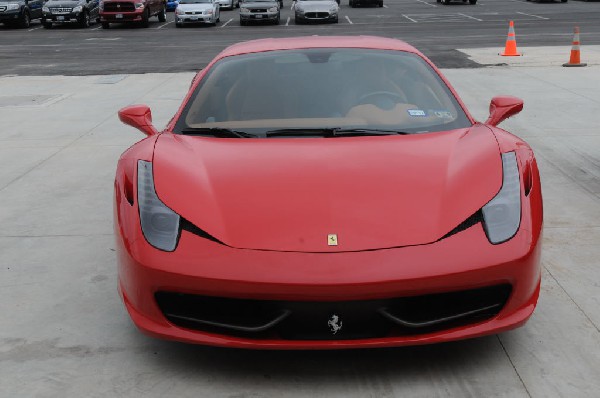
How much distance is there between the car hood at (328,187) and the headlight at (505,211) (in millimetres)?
36

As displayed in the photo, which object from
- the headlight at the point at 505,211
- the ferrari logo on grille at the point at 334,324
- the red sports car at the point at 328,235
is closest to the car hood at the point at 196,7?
the red sports car at the point at 328,235

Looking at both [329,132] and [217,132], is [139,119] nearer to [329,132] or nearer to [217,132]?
[217,132]

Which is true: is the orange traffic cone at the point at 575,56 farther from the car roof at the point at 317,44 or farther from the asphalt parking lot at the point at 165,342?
the car roof at the point at 317,44

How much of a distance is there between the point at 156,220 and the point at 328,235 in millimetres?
769

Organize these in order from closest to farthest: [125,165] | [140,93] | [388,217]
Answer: [388,217] < [125,165] < [140,93]

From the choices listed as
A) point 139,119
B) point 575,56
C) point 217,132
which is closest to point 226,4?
point 575,56

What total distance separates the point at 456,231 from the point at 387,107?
1.44 meters

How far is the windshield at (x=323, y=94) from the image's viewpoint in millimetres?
4672

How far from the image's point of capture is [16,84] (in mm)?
15000

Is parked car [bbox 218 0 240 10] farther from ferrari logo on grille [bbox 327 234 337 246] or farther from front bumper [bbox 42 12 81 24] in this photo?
ferrari logo on grille [bbox 327 234 337 246]

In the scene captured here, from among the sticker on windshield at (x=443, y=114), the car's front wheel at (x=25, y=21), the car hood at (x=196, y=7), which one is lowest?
the car's front wheel at (x=25, y=21)

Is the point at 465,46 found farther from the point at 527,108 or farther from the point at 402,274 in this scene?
the point at 402,274

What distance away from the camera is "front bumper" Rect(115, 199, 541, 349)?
11.0 feet

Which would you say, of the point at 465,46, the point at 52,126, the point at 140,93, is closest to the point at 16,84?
the point at 140,93
